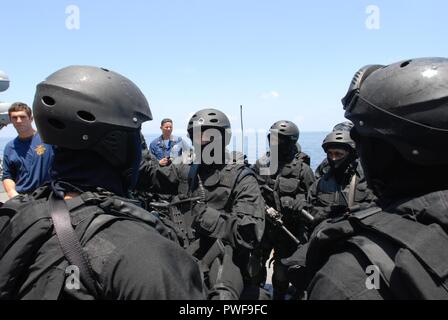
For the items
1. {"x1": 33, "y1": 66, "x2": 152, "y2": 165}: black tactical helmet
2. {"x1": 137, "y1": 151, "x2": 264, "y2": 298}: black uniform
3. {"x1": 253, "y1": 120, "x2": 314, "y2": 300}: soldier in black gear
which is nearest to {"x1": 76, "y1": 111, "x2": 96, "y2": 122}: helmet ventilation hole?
{"x1": 33, "y1": 66, "x2": 152, "y2": 165}: black tactical helmet

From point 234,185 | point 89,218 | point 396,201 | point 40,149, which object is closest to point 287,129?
point 234,185

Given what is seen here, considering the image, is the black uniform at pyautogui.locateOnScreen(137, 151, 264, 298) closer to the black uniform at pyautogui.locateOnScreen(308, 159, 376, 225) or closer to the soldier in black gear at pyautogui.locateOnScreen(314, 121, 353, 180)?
the black uniform at pyautogui.locateOnScreen(308, 159, 376, 225)

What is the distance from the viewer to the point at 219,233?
3.79 metres

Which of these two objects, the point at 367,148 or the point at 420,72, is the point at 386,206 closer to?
the point at 367,148

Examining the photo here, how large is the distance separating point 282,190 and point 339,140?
137cm

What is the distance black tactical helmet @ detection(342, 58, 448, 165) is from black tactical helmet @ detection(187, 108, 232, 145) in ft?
9.94

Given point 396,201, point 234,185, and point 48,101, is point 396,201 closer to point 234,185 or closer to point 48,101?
point 48,101

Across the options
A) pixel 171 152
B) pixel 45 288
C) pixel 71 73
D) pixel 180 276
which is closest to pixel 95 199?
pixel 45 288

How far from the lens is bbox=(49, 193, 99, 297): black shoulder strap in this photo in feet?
4.55

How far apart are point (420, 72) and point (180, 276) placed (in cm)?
123

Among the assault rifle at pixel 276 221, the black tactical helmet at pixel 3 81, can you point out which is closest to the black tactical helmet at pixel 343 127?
the assault rifle at pixel 276 221

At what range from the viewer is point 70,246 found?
143 cm

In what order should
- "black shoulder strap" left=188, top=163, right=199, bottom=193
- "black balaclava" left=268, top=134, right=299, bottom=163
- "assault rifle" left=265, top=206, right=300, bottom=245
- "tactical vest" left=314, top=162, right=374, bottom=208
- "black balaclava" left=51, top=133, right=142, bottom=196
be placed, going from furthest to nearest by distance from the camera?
"black balaclava" left=268, top=134, right=299, bottom=163 → "assault rifle" left=265, top=206, right=300, bottom=245 → "tactical vest" left=314, top=162, right=374, bottom=208 → "black shoulder strap" left=188, top=163, right=199, bottom=193 → "black balaclava" left=51, top=133, right=142, bottom=196

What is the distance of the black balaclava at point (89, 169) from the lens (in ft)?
5.73
